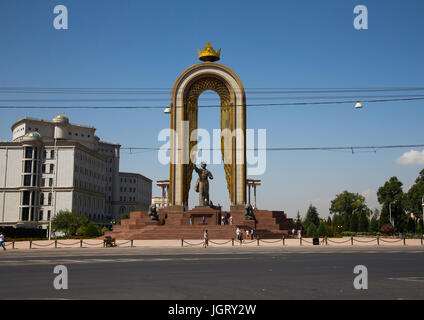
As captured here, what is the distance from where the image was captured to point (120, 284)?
12.6 metres

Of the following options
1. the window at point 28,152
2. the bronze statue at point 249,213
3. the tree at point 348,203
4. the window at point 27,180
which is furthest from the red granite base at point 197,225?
the tree at point 348,203

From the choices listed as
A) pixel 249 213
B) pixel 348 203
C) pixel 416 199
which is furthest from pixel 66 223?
pixel 348 203

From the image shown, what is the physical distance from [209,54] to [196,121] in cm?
883

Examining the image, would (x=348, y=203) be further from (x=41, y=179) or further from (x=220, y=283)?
(x=220, y=283)

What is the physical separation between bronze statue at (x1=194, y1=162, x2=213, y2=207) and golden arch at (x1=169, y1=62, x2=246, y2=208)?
119 inches

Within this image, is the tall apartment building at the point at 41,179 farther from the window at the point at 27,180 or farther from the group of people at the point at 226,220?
the group of people at the point at 226,220

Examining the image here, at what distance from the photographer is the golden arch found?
50594 mm

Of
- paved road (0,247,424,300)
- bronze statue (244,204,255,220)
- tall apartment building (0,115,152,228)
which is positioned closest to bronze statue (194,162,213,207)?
bronze statue (244,204,255,220)

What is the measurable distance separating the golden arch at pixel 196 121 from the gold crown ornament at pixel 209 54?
2.21m

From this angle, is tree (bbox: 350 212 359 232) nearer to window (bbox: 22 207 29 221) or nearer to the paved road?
the paved road

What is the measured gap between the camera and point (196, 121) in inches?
2116

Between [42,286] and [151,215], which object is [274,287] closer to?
[42,286]
